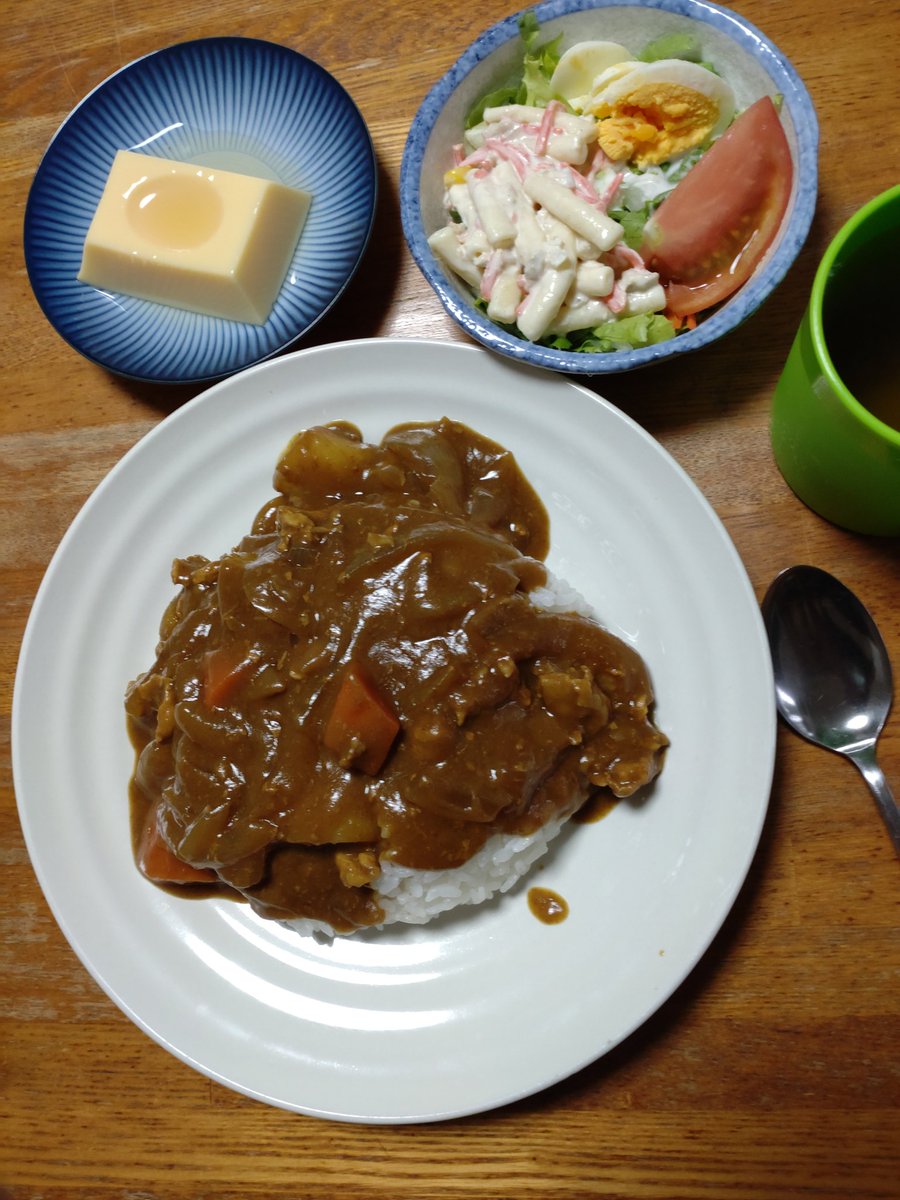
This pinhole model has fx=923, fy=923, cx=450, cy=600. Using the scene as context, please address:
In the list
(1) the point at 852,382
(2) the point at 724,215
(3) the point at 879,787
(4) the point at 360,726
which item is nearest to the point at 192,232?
(2) the point at 724,215

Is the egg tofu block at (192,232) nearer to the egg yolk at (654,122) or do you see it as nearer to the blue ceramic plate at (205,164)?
the blue ceramic plate at (205,164)

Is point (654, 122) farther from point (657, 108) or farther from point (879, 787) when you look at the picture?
point (879, 787)

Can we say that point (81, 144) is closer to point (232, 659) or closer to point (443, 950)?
point (232, 659)

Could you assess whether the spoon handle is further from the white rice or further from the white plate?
the white rice

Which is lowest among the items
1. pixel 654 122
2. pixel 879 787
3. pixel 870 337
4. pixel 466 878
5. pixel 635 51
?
pixel 466 878

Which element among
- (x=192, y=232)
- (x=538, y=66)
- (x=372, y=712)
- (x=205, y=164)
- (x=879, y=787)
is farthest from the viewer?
(x=205, y=164)

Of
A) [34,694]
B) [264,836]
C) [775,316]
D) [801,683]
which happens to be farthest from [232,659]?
[775,316]
